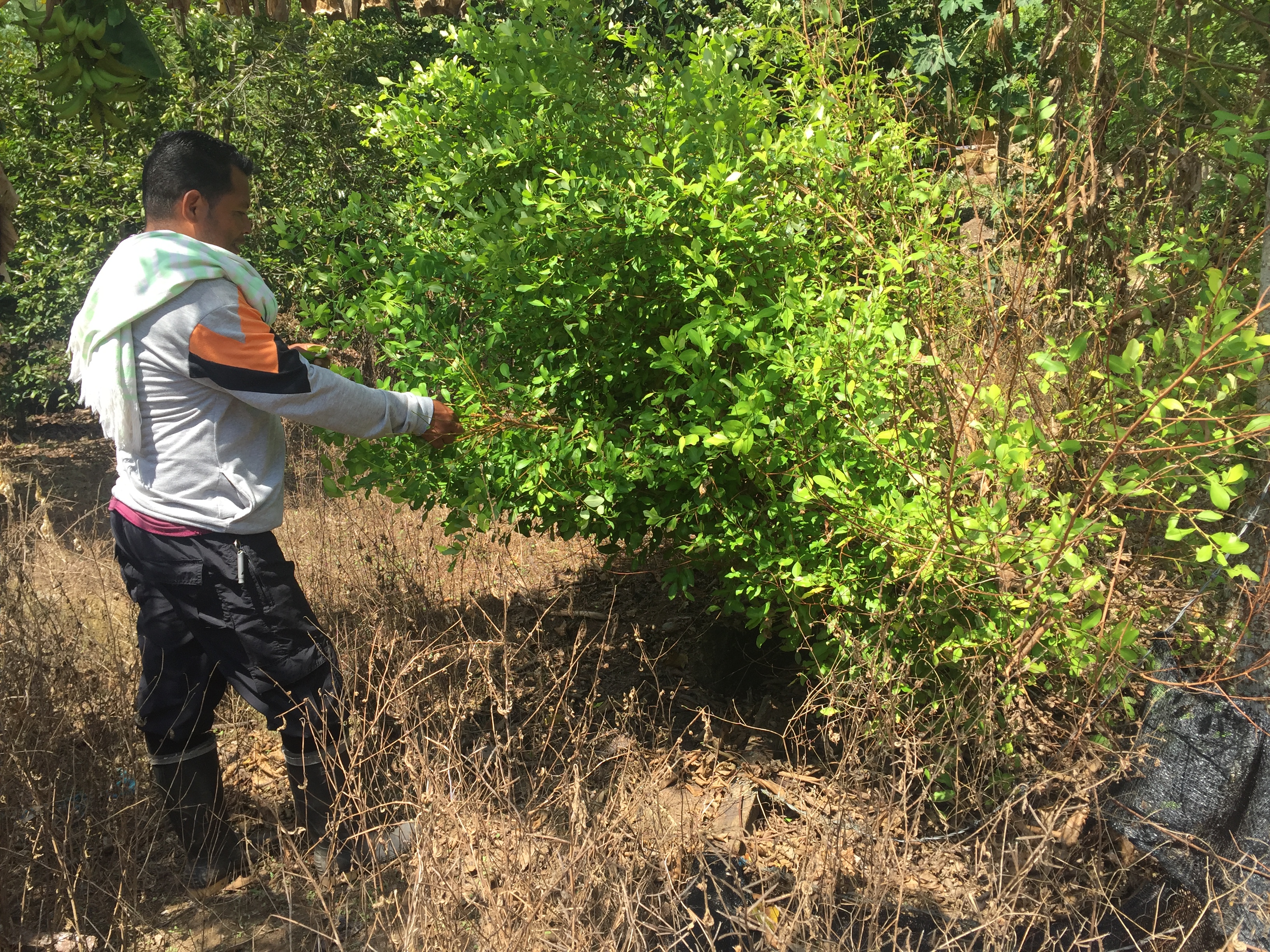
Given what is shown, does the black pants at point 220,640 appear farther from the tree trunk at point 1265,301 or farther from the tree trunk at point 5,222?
the tree trunk at point 1265,301

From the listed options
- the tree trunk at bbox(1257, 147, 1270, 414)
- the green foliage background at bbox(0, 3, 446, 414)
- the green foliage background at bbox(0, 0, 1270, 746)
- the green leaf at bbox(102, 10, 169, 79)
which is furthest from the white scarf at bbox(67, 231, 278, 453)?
the green foliage background at bbox(0, 3, 446, 414)

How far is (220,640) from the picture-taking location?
105 inches

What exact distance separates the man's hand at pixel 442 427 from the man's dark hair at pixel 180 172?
33.8 inches

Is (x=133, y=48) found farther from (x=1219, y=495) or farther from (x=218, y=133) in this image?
(x=218, y=133)

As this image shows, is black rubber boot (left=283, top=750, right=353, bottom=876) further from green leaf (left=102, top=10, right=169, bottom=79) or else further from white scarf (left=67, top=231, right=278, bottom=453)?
green leaf (left=102, top=10, right=169, bottom=79)

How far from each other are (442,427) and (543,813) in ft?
3.95

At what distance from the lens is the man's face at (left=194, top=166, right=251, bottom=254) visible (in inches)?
104

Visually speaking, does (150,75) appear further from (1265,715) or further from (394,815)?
(1265,715)

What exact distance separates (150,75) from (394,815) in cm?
229

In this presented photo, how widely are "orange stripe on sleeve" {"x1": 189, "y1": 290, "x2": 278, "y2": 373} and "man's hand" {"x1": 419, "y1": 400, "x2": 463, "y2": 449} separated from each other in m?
0.48

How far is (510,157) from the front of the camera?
10.0 feet

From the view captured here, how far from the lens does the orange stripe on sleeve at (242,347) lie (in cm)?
246

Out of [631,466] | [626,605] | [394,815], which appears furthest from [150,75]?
[626,605]

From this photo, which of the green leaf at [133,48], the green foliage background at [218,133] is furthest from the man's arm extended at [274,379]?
the green foliage background at [218,133]
